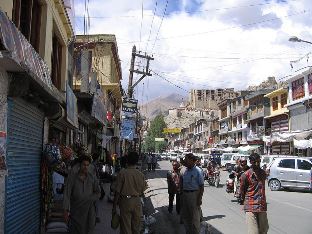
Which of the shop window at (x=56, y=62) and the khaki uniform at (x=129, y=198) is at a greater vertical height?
the shop window at (x=56, y=62)

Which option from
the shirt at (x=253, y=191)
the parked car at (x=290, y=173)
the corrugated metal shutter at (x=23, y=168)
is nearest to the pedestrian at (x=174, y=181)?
the corrugated metal shutter at (x=23, y=168)

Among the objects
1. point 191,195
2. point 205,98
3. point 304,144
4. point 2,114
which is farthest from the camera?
point 205,98

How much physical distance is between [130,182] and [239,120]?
6128cm

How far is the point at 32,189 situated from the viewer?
336 inches

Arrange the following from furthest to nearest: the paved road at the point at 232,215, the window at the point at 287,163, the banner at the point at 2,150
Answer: the window at the point at 287,163 → the paved road at the point at 232,215 → the banner at the point at 2,150

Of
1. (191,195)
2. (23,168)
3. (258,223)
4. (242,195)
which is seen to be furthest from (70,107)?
(258,223)

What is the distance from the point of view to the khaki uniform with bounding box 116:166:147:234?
687 centimetres

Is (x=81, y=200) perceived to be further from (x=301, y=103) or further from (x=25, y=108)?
(x=301, y=103)

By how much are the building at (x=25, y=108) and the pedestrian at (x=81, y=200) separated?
0.94 m

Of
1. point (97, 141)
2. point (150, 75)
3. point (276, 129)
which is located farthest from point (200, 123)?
point (97, 141)

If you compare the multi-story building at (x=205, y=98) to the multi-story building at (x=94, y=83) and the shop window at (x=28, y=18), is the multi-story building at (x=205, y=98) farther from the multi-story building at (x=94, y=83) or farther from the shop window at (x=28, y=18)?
the shop window at (x=28, y=18)

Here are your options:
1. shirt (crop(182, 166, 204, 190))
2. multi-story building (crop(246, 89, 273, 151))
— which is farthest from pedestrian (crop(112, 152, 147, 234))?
multi-story building (crop(246, 89, 273, 151))

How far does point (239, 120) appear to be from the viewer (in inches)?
2628

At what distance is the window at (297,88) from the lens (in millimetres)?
37750
